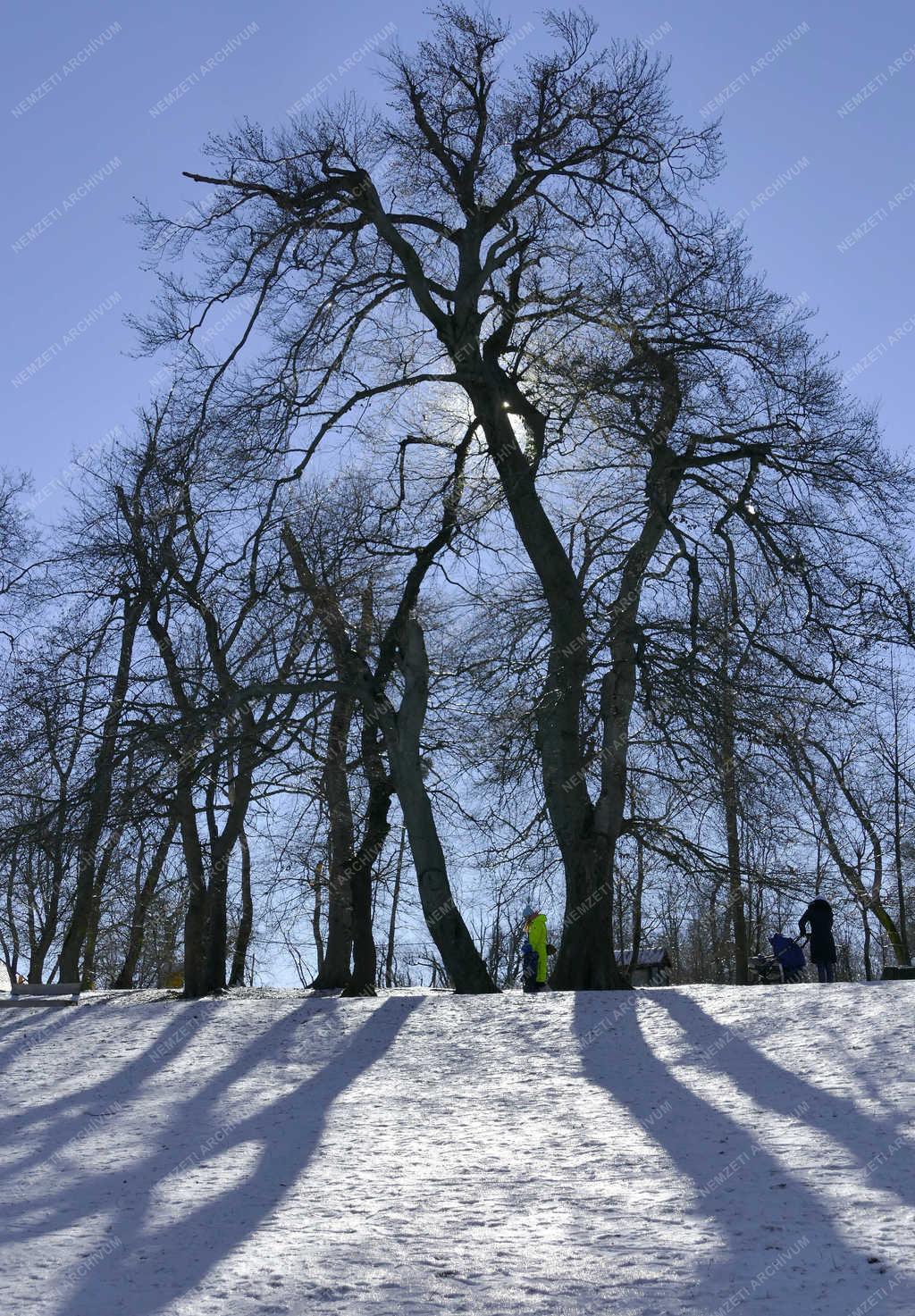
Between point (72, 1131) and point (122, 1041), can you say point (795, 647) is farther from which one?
point (72, 1131)

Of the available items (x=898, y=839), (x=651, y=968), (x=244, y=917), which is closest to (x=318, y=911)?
(x=244, y=917)

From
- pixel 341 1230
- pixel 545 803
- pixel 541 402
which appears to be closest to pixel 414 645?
pixel 545 803

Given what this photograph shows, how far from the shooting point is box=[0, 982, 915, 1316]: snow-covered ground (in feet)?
15.8

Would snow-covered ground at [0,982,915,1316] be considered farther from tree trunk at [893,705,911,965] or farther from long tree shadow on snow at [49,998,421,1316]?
tree trunk at [893,705,911,965]

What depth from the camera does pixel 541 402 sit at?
16406 millimetres

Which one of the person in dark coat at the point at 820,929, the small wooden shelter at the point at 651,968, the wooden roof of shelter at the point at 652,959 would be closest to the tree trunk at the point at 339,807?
the person in dark coat at the point at 820,929

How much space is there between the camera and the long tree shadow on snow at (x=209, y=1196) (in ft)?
16.2

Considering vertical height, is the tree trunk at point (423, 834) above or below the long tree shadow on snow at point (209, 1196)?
above

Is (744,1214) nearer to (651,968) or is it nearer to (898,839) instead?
(898,839)

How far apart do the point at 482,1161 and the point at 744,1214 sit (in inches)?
70.7

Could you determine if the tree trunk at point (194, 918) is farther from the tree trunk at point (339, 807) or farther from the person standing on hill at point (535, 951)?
the person standing on hill at point (535, 951)

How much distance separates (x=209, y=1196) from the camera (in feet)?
20.8

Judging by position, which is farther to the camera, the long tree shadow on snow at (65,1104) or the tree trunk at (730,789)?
the tree trunk at (730,789)

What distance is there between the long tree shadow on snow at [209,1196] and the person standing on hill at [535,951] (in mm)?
6043
